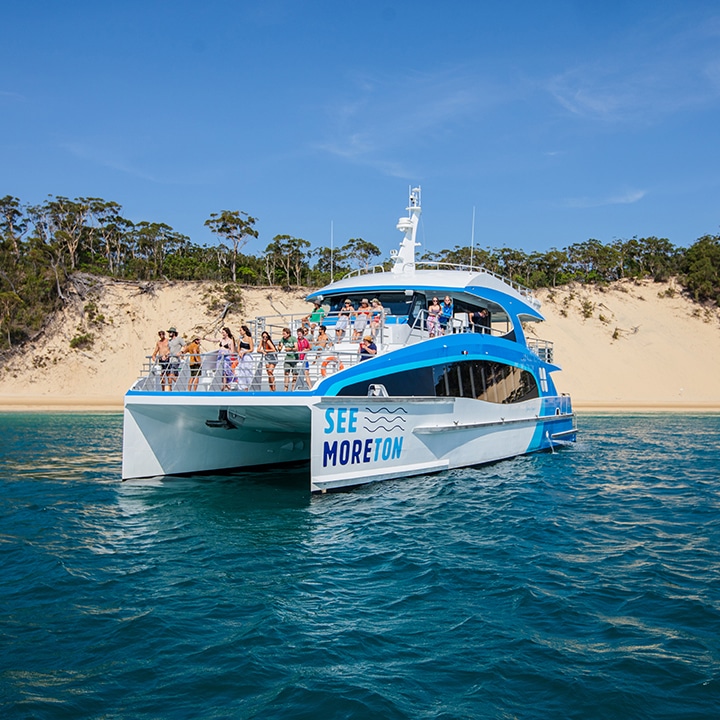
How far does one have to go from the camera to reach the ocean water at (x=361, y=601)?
516 centimetres

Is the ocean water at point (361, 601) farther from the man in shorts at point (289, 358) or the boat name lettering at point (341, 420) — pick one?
the man in shorts at point (289, 358)

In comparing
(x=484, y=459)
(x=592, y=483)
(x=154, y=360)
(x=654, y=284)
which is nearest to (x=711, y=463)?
(x=592, y=483)

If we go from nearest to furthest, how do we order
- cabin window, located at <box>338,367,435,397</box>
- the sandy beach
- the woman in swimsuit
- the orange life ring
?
the orange life ring → cabin window, located at <box>338,367,435,397</box> → the woman in swimsuit → the sandy beach

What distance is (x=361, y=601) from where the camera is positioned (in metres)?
7.08

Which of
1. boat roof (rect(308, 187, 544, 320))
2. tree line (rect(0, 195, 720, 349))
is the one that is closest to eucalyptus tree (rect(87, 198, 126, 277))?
tree line (rect(0, 195, 720, 349))

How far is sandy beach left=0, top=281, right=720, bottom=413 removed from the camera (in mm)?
47000

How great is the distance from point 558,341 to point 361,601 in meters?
49.8

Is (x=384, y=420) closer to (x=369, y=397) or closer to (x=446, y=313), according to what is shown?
(x=369, y=397)

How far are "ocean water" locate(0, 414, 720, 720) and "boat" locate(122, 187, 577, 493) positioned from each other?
0.79m

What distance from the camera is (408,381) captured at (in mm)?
12867

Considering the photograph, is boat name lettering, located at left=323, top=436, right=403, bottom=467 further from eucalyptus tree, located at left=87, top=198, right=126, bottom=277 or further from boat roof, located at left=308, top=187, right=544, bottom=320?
eucalyptus tree, located at left=87, top=198, right=126, bottom=277

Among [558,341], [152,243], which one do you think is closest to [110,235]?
[152,243]

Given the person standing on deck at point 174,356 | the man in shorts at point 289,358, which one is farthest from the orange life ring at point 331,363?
the person standing on deck at point 174,356

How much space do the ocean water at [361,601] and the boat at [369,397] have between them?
2.58ft
